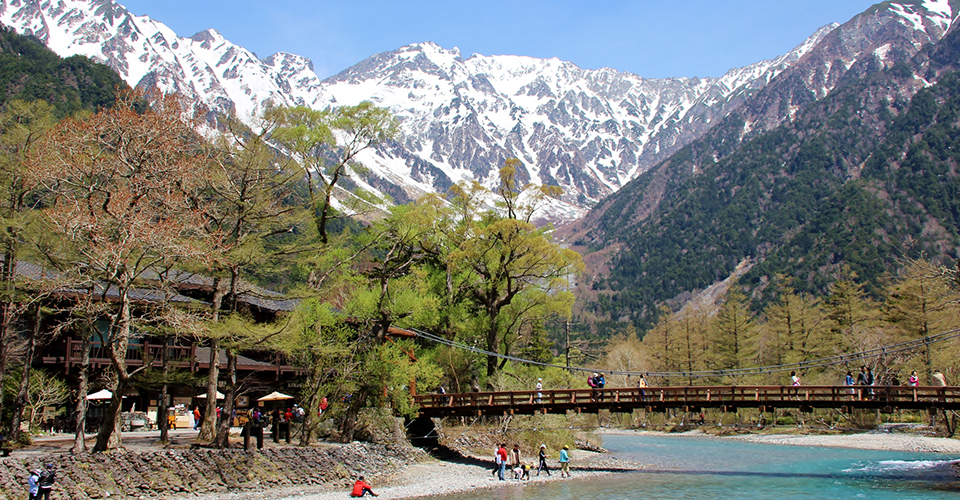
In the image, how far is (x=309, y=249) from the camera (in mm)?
27797

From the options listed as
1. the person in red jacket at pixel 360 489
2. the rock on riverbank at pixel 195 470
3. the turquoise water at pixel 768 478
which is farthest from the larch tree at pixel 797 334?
the person in red jacket at pixel 360 489

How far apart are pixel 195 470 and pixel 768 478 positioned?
25.1 metres

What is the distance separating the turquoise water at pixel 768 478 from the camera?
26656mm

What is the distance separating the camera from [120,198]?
19.6 meters

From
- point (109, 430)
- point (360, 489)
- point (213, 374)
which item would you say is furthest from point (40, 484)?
point (360, 489)

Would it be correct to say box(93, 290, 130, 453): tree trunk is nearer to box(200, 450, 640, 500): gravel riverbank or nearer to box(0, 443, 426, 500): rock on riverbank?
box(0, 443, 426, 500): rock on riverbank

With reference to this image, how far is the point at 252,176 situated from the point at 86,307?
7.23 m

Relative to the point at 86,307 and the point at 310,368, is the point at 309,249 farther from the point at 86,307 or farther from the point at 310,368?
the point at 86,307

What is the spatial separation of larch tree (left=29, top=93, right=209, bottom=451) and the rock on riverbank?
3.93ft

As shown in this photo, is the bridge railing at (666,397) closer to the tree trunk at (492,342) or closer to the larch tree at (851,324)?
the tree trunk at (492,342)

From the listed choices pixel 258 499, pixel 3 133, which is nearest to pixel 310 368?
pixel 258 499

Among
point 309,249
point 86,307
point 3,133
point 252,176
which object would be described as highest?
point 3,133

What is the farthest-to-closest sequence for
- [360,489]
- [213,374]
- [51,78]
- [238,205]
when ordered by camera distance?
[51,78]
[213,374]
[238,205]
[360,489]

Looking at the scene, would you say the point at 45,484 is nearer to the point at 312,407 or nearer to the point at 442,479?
the point at 312,407
